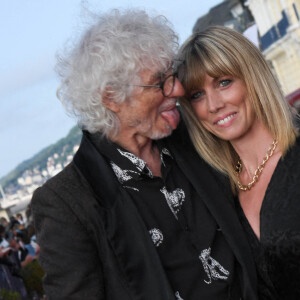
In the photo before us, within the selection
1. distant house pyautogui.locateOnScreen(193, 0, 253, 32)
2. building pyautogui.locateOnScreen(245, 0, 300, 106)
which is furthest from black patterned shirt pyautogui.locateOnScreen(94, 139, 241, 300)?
distant house pyautogui.locateOnScreen(193, 0, 253, 32)

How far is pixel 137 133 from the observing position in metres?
2.91

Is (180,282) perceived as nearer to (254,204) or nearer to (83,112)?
(254,204)

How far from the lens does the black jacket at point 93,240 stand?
2.43 meters

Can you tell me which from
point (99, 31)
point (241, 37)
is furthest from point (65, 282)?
point (241, 37)

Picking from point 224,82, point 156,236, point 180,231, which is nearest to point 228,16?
point 224,82

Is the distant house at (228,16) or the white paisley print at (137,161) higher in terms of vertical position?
the white paisley print at (137,161)

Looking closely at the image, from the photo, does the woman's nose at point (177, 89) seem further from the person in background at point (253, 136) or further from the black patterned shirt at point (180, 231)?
the black patterned shirt at point (180, 231)

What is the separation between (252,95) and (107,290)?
1.36 m

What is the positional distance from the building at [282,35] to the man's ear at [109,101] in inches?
863

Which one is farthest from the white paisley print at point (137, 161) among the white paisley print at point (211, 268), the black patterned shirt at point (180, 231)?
the white paisley print at point (211, 268)

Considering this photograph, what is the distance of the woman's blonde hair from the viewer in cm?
290

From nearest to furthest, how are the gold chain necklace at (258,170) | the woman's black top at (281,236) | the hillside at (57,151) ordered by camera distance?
1. the woman's black top at (281,236)
2. the gold chain necklace at (258,170)
3. the hillside at (57,151)

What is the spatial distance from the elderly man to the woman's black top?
0.10 metres

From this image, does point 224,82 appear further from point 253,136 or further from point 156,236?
point 156,236
